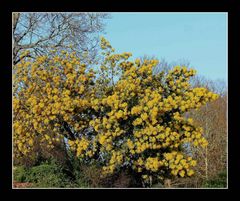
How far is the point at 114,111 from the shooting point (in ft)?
26.5

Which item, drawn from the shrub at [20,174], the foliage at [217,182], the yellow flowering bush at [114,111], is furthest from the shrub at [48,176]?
the foliage at [217,182]

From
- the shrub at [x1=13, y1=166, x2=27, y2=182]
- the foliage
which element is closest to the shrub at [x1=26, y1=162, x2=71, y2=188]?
the shrub at [x1=13, y1=166, x2=27, y2=182]

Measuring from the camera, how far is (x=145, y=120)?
312 inches

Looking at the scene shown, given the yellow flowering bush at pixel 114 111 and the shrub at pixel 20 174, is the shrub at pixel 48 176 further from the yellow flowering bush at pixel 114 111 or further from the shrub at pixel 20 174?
the yellow flowering bush at pixel 114 111

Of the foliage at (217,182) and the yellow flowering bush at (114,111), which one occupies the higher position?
the yellow flowering bush at (114,111)

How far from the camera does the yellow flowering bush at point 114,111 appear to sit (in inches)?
314

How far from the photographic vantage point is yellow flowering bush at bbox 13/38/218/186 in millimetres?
7980

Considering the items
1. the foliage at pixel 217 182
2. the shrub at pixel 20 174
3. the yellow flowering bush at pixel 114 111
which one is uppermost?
the yellow flowering bush at pixel 114 111

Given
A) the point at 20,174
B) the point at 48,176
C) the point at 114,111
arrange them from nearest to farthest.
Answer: the point at 114,111
the point at 48,176
the point at 20,174

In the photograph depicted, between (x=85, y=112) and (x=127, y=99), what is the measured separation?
3.76ft

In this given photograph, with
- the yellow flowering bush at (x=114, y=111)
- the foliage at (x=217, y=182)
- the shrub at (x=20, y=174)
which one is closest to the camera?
the yellow flowering bush at (x=114, y=111)

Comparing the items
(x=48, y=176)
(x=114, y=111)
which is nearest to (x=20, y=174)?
(x=48, y=176)

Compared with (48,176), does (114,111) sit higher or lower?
higher

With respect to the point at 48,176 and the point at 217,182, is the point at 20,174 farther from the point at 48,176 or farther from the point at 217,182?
the point at 217,182
